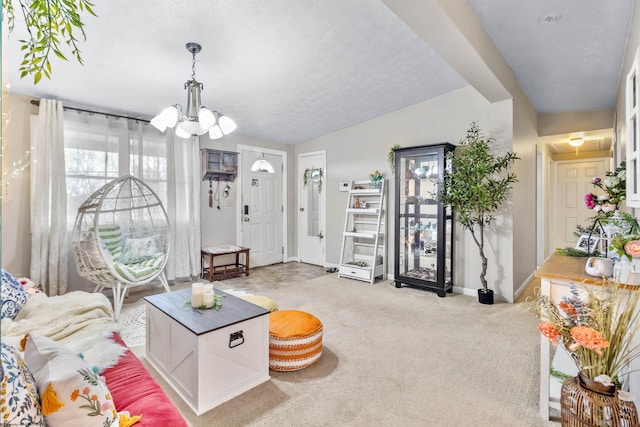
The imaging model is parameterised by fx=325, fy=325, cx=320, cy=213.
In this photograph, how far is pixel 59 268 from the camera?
3566mm

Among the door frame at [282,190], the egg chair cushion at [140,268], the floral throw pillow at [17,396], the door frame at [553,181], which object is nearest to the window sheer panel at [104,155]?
the egg chair cushion at [140,268]

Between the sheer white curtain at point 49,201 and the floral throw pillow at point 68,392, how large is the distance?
9.81ft

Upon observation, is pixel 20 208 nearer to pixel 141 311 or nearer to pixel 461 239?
pixel 141 311

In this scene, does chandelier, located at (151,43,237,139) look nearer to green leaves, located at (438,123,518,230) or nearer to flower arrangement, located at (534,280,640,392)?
flower arrangement, located at (534,280,640,392)

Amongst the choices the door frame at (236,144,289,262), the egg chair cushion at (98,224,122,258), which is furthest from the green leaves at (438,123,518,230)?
the egg chair cushion at (98,224,122,258)

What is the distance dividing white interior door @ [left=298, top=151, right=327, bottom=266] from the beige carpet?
2.35 meters

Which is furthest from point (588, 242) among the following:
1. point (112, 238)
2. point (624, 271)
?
point (112, 238)

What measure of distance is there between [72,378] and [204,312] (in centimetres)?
114

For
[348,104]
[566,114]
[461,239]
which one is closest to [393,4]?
[348,104]

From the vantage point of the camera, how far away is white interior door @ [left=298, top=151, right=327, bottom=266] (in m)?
5.84

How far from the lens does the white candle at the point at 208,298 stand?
2.23m

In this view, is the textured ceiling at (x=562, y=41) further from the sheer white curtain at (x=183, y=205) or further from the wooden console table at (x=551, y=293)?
the sheer white curtain at (x=183, y=205)

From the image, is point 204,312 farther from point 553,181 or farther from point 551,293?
point 553,181

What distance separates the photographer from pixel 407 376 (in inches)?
88.4
